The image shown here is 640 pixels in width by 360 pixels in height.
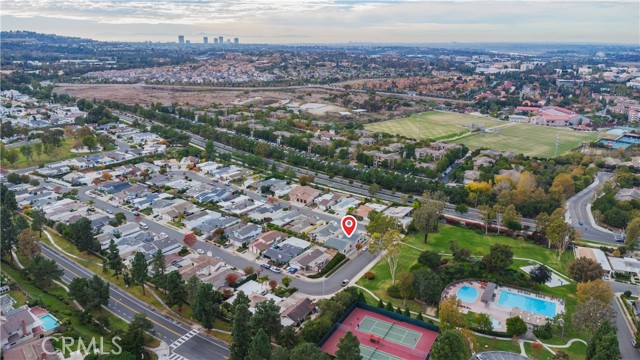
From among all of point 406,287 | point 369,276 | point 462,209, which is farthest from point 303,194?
point 406,287

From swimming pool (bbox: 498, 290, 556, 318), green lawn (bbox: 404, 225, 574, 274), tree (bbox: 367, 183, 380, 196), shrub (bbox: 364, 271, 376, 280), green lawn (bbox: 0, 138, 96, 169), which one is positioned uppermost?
green lawn (bbox: 0, 138, 96, 169)

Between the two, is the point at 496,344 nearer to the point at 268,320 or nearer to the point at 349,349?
the point at 349,349

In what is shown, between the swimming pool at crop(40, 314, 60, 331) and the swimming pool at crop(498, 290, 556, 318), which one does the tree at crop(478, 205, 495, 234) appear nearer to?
the swimming pool at crop(498, 290, 556, 318)

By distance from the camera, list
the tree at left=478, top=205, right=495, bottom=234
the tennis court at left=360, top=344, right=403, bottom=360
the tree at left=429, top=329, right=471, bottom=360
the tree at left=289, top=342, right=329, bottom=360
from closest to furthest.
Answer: the tree at left=289, top=342, right=329, bottom=360, the tree at left=429, top=329, right=471, bottom=360, the tennis court at left=360, top=344, right=403, bottom=360, the tree at left=478, top=205, right=495, bottom=234

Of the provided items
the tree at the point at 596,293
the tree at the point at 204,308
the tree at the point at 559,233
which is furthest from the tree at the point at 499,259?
the tree at the point at 204,308

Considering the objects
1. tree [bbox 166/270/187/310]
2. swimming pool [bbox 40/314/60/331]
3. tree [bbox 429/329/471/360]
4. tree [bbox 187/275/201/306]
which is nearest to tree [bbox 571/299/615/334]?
tree [bbox 429/329/471/360]

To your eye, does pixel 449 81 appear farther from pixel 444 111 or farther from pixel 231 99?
pixel 231 99
